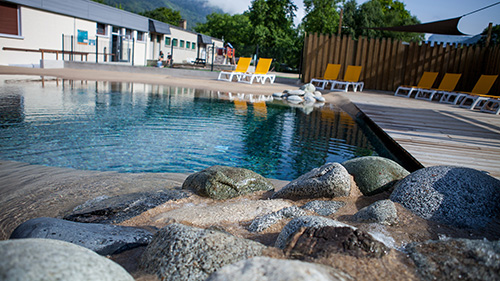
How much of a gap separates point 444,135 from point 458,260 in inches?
196

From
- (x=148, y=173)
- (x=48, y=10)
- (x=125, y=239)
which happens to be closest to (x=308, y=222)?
(x=125, y=239)

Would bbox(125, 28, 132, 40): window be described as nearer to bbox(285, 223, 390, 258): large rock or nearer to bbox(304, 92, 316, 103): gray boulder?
bbox(304, 92, 316, 103): gray boulder

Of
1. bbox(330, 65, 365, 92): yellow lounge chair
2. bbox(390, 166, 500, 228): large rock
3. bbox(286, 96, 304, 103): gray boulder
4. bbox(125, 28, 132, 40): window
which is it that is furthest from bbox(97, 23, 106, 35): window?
bbox(390, 166, 500, 228): large rock

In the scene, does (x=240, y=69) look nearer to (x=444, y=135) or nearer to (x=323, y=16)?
(x=444, y=135)

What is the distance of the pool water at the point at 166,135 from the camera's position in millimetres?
5527

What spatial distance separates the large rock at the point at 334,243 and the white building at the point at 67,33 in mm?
21160

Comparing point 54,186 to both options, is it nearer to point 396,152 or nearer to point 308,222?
point 308,222

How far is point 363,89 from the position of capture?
54.2 ft

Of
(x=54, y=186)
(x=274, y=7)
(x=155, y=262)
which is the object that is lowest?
(x=54, y=186)

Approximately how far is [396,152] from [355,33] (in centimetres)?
3875

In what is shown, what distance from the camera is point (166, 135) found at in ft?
23.0

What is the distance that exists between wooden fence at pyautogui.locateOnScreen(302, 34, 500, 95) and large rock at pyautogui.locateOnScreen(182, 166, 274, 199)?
13.2m

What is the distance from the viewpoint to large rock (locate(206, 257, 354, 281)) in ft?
5.04

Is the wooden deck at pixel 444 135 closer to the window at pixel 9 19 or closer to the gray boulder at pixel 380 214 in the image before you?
the gray boulder at pixel 380 214
